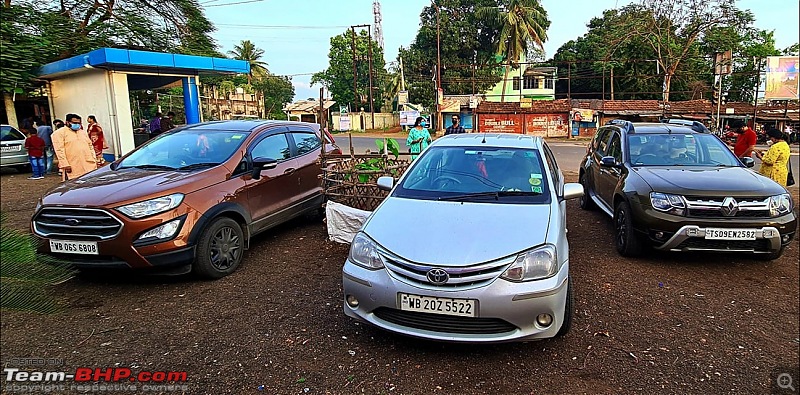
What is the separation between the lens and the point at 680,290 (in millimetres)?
4547

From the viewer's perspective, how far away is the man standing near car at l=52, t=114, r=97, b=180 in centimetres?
906

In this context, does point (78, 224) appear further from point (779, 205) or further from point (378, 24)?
point (378, 24)

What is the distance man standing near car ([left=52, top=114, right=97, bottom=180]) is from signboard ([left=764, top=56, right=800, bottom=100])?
29219mm

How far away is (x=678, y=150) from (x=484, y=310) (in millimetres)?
4636

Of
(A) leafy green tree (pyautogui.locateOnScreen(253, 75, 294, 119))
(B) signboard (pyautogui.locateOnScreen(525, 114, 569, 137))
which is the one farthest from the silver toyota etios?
(A) leafy green tree (pyautogui.locateOnScreen(253, 75, 294, 119))

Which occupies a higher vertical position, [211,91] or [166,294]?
[211,91]

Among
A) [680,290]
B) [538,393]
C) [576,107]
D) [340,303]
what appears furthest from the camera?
[576,107]

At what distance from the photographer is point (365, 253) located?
11.2ft

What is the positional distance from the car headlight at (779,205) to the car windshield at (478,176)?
246 centimetres

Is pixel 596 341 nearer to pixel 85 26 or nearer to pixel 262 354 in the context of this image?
pixel 262 354

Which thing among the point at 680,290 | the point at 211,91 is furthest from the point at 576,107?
the point at 680,290

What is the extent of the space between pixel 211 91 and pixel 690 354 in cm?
3810

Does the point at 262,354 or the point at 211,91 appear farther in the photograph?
the point at 211,91

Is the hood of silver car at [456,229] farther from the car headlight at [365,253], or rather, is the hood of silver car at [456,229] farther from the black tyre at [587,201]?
the black tyre at [587,201]
